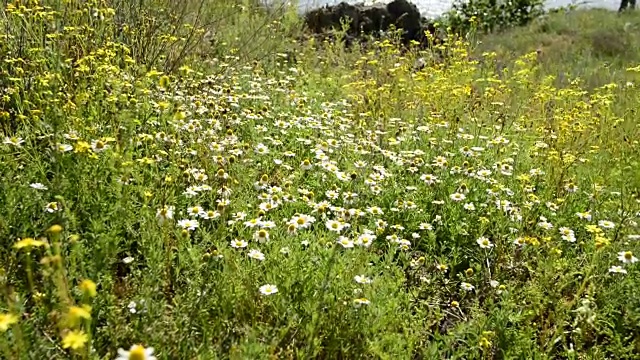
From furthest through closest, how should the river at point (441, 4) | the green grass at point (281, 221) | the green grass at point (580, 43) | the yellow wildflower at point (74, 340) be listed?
the river at point (441, 4), the green grass at point (580, 43), the green grass at point (281, 221), the yellow wildflower at point (74, 340)

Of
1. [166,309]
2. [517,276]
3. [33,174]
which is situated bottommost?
[517,276]

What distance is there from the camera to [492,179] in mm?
2791

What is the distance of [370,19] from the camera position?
8.77 meters

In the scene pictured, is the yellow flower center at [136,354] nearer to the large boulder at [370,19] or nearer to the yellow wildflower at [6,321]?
the yellow wildflower at [6,321]

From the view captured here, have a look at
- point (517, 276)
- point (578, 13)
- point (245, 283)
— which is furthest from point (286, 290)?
point (578, 13)

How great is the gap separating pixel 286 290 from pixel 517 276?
3.42 ft

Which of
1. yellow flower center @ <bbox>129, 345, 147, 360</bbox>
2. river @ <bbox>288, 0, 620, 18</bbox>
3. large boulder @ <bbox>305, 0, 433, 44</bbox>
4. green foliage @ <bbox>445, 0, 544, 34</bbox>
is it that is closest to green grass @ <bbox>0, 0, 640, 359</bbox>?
yellow flower center @ <bbox>129, 345, 147, 360</bbox>

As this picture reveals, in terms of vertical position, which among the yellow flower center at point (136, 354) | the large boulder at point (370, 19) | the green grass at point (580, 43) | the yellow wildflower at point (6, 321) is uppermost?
the yellow wildflower at point (6, 321)

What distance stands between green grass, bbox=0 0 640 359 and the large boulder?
478 cm

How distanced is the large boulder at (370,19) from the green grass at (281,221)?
188 inches

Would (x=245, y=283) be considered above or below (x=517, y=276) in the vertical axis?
above

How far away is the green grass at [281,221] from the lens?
5.53 feet

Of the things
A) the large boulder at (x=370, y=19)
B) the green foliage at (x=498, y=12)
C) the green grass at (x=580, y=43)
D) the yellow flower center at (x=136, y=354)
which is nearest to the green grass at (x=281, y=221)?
the yellow flower center at (x=136, y=354)

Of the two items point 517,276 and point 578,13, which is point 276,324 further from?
point 578,13
